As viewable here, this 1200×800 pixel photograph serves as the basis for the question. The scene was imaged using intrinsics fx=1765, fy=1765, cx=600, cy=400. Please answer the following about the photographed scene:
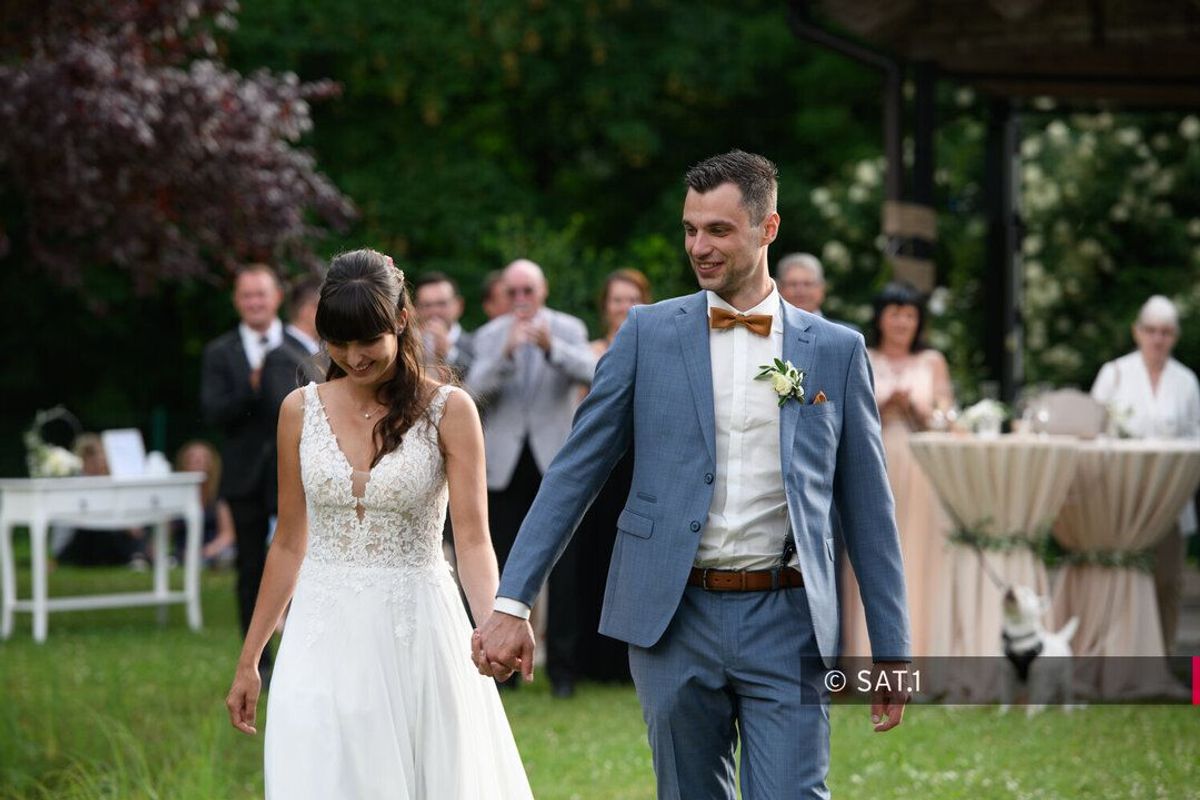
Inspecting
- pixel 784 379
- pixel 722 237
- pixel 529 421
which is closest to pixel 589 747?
pixel 529 421

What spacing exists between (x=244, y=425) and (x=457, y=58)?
13.2 meters

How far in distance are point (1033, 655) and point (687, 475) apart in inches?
201

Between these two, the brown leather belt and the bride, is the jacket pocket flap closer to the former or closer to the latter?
the brown leather belt

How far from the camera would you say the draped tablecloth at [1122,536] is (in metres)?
9.47

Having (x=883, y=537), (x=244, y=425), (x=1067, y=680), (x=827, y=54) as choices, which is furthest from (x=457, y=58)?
Answer: (x=883, y=537)

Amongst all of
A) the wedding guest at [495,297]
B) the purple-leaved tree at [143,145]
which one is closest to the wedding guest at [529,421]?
the wedding guest at [495,297]

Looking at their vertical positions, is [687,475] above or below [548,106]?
below

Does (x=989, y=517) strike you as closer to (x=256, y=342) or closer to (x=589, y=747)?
(x=589, y=747)

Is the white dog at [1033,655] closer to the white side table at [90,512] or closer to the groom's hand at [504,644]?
the groom's hand at [504,644]

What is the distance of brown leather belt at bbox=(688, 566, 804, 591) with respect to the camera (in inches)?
162

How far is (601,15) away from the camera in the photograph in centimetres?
2316

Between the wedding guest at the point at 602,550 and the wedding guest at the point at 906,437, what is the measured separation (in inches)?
52.1

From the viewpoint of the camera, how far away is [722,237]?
4.15m

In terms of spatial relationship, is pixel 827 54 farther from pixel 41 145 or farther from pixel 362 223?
pixel 41 145
